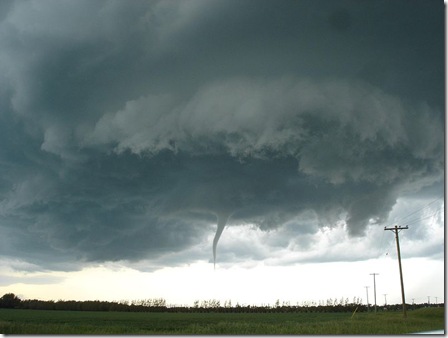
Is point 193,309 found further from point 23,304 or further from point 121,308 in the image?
point 23,304

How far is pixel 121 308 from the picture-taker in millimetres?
108562

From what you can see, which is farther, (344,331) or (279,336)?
(344,331)

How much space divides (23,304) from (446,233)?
10507 cm

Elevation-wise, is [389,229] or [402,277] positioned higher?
[389,229]

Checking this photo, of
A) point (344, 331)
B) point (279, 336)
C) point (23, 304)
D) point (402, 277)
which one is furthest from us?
point (23, 304)

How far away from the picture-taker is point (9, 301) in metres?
97.9

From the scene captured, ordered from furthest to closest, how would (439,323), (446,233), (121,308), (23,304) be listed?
(121,308) < (23,304) < (439,323) < (446,233)

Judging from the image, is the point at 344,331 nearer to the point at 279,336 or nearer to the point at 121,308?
the point at 279,336

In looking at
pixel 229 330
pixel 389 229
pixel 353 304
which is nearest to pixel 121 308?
pixel 353 304

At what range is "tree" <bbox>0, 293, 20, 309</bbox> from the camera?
315ft

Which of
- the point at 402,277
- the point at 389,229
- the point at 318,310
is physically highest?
the point at 389,229

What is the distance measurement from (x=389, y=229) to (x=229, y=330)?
89.4 ft

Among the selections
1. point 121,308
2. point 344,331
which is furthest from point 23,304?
point 344,331

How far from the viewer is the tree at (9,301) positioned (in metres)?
96.0
